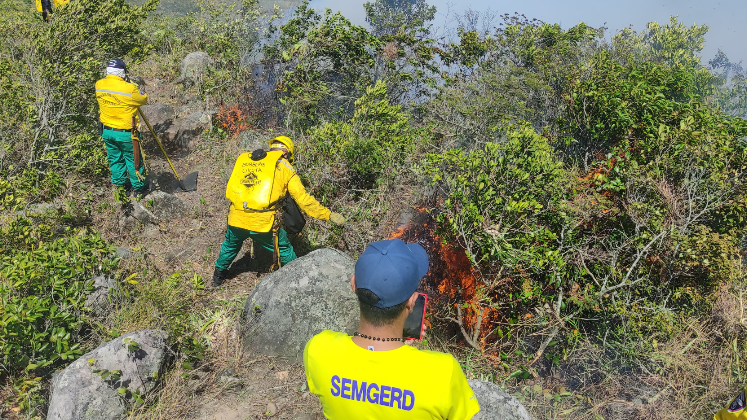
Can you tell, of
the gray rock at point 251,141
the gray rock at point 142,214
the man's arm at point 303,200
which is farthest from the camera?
the gray rock at point 251,141

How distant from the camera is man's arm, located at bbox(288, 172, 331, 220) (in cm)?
464

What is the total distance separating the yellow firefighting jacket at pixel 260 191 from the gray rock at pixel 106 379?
1.49 metres

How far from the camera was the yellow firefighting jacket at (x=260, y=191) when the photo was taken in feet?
14.7

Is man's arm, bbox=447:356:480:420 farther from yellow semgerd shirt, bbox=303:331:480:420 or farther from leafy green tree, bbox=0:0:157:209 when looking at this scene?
leafy green tree, bbox=0:0:157:209

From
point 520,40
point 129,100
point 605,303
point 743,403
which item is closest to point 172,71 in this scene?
point 129,100

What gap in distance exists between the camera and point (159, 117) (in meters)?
8.41

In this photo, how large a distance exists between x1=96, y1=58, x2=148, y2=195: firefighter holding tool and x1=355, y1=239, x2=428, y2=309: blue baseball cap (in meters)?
5.57

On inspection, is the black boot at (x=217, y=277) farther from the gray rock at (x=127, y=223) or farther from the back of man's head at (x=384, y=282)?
the back of man's head at (x=384, y=282)

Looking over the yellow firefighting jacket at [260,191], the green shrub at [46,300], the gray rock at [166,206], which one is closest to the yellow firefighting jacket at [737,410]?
the yellow firefighting jacket at [260,191]

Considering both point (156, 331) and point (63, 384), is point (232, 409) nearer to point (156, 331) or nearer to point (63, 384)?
point (156, 331)

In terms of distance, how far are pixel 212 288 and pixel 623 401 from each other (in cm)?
417

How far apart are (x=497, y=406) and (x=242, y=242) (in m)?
3.08

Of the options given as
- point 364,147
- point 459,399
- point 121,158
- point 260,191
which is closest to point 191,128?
point 121,158

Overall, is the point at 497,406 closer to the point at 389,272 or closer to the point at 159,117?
the point at 389,272
